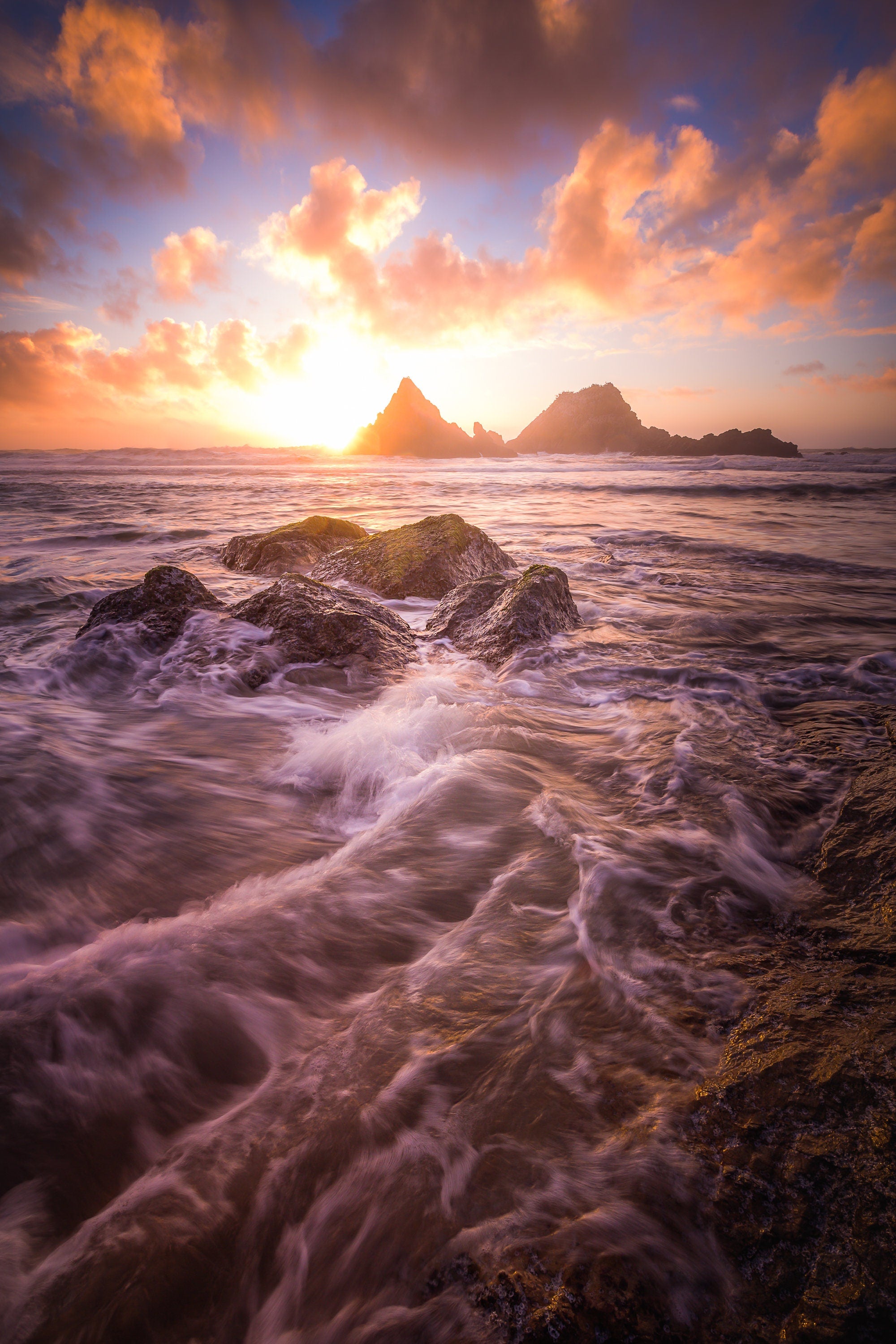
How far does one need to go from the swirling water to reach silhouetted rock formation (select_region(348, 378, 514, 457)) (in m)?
98.2

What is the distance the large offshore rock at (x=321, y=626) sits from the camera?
4.76m

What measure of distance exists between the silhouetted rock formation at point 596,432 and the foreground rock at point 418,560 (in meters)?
66.3

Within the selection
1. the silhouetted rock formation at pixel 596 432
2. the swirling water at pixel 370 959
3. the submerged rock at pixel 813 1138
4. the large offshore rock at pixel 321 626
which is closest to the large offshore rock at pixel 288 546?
A: the large offshore rock at pixel 321 626

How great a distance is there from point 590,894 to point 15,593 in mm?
8156

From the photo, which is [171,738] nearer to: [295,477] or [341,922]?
[341,922]

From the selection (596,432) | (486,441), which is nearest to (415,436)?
(486,441)

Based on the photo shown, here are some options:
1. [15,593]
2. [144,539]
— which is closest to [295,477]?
[144,539]

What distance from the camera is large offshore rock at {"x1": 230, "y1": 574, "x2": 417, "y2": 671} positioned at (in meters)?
4.76

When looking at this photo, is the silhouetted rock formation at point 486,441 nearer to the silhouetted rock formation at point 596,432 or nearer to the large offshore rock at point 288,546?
the silhouetted rock formation at point 596,432

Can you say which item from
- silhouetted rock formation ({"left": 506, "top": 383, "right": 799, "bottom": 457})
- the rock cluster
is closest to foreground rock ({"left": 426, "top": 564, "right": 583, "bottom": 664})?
the rock cluster

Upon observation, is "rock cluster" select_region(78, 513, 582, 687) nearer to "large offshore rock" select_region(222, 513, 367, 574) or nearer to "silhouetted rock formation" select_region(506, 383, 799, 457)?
"large offshore rock" select_region(222, 513, 367, 574)

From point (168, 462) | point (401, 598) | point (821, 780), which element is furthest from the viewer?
point (168, 462)

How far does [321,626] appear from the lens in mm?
4902

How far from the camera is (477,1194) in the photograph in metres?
1.33
